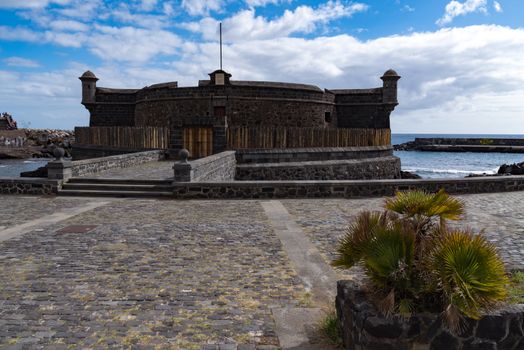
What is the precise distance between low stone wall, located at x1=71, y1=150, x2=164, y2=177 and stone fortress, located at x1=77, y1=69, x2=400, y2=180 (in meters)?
1.82

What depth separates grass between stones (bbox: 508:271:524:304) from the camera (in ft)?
12.8

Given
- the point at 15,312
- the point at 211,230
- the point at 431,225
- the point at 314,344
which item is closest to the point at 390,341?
the point at 314,344

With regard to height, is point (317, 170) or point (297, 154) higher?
point (297, 154)

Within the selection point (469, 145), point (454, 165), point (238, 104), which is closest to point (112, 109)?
point (238, 104)

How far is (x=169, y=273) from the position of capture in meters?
5.37

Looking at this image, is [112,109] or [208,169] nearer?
[208,169]

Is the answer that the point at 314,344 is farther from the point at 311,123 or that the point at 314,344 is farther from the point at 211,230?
the point at 311,123

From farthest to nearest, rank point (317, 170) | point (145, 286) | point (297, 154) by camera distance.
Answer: point (297, 154) → point (317, 170) → point (145, 286)

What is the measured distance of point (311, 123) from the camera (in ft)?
101

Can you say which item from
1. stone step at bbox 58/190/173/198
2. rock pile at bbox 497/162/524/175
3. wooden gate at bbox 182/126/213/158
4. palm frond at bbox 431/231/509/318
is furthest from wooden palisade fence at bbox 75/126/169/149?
rock pile at bbox 497/162/524/175

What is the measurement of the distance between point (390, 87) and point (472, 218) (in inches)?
1090

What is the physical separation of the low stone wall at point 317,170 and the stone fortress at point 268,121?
0.17ft

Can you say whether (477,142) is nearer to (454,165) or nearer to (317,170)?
(454,165)

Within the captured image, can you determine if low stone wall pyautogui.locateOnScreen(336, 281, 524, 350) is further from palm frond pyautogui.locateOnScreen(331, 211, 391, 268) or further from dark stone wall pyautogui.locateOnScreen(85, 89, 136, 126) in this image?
dark stone wall pyautogui.locateOnScreen(85, 89, 136, 126)
